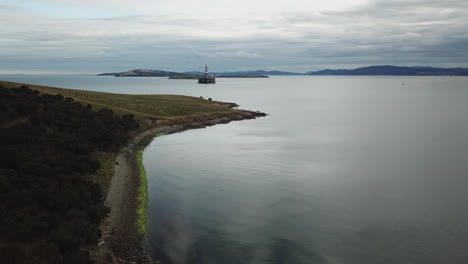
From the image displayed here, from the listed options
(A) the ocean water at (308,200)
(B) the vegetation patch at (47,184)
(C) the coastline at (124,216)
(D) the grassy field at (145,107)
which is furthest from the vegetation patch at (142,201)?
(D) the grassy field at (145,107)

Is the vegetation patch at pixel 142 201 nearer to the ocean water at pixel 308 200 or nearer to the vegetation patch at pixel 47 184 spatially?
the ocean water at pixel 308 200

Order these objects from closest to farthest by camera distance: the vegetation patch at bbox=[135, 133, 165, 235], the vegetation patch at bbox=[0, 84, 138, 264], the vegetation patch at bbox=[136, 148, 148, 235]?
the vegetation patch at bbox=[0, 84, 138, 264]
the vegetation patch at bbox=[136, 148, 148, 235]
the vegetation patch at bbox=[135, 133, 165, 235]

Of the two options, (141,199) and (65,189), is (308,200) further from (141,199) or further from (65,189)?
(65,189)

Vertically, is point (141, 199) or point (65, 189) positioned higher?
point (65, 189)

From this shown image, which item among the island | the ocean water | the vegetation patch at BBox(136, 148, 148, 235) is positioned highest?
the island

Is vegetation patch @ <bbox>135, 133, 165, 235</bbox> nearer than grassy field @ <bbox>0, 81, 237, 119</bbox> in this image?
Yes

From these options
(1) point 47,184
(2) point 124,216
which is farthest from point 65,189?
(2) point 124,216

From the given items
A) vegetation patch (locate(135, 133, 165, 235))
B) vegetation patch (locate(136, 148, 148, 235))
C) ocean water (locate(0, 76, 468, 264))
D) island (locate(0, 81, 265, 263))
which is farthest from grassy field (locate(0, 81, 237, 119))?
vegetation patch (locate(136, 148, 148, 235))

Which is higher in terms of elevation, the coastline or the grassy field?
the grassy field

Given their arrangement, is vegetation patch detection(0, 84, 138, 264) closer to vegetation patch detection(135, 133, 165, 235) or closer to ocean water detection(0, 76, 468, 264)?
vegetation patch detection(135, 133, 165, 235)

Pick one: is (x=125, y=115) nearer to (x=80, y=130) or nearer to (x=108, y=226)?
(x=80, y=130)
